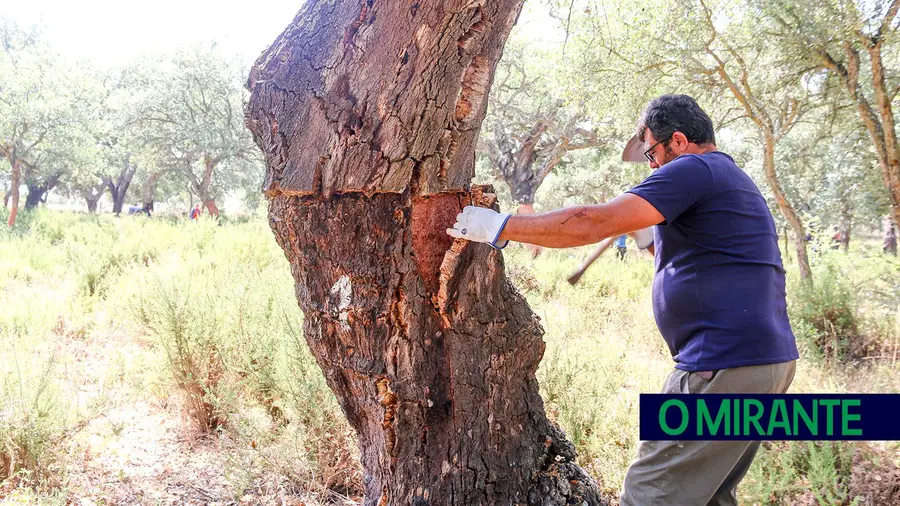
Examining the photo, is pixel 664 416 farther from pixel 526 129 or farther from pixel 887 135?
pixel 526 129

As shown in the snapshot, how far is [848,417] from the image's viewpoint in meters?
2.02

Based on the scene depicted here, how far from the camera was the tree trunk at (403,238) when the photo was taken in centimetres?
170

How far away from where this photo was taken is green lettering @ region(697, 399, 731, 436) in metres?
1.79

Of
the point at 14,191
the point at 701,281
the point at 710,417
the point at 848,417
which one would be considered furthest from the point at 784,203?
the point at 14,191

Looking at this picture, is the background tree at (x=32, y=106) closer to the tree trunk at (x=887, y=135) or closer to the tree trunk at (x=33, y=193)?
the tree trunk at (x=33, y=193)

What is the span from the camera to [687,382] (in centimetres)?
188

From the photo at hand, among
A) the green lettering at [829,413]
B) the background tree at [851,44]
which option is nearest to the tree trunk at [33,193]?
the background tree at [851,44]

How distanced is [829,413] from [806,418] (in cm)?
12

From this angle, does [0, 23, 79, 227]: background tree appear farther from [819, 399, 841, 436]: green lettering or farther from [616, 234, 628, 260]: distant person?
[819, 399, 841, 436]: green lettering

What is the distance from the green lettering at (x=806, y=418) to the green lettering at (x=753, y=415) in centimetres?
21

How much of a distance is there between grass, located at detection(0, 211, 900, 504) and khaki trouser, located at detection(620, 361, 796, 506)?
2.98ft

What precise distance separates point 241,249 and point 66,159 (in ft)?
39.7

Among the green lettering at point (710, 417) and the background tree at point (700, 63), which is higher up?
the background tree at point (700, 63)

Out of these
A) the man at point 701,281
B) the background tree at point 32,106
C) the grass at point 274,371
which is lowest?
the grass at point 274,371
